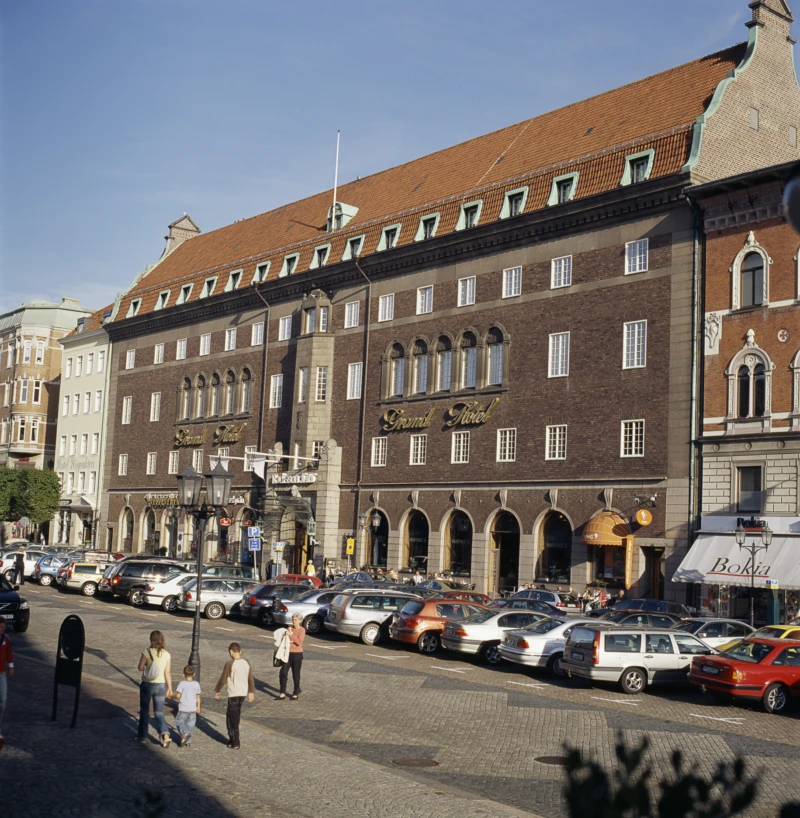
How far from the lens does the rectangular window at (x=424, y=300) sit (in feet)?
185

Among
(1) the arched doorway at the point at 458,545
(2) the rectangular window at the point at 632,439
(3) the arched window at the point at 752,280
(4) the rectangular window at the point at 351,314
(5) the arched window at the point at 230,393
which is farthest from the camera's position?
(5) the arched window at the point at 230,393

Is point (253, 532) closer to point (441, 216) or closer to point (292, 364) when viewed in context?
point (292, 364)

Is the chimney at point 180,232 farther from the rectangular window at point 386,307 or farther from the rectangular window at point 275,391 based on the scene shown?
the rectangular window at point 386,307

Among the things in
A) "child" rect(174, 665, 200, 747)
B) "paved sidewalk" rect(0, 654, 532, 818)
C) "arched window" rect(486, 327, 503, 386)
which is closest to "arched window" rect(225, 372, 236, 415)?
"arched window" rect(486, 327, 503, 386)

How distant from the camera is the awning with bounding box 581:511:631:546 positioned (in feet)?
147

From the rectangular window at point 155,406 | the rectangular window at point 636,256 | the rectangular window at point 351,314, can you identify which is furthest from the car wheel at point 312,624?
the rectangular window at point 155,406

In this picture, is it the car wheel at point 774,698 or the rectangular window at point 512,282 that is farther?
the rectangular window at point 512,282

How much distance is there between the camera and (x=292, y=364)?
65.1 metres

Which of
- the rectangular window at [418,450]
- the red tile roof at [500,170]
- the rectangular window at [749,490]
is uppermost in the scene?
the red tile roof at [500,170]

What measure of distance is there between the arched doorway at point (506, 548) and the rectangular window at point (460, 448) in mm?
3679

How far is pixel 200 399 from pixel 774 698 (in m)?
54.4

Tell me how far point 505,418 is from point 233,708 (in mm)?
35011

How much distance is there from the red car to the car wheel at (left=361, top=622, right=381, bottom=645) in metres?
12.3

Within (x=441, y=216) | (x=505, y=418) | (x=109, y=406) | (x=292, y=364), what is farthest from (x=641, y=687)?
(x=109, y=406)
